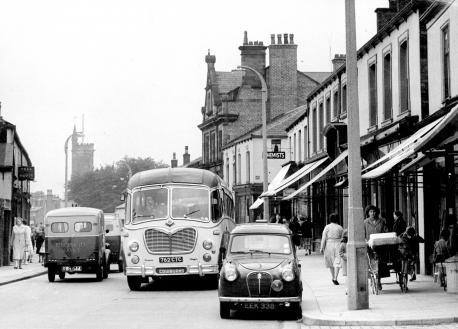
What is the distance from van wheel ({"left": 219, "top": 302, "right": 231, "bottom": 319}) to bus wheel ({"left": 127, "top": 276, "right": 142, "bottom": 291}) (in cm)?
774

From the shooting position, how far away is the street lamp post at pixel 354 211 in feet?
50.4

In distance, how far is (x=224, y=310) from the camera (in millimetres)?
15922

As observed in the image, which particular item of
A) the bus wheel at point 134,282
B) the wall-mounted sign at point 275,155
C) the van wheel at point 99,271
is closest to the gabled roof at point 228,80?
the wall-mounted sign at point 275,155

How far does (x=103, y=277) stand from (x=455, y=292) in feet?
48.2

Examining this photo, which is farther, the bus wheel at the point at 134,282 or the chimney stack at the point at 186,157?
the chimney stack at the point at 186,157

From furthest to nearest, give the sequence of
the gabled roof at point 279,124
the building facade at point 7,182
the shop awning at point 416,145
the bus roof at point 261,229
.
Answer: the gabled roof at point 279,124
the building facade at point 7,182
the bus roof at point 261,229
the shop awning at point 416,145

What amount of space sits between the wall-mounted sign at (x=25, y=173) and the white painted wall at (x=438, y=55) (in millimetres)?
26720

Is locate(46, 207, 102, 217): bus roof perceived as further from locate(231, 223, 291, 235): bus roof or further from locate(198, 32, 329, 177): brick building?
locate(198, 32, 329, 177): brick building

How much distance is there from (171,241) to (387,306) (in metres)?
8.50

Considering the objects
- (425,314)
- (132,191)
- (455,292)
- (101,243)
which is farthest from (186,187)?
(425,314)

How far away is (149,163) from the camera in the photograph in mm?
147500

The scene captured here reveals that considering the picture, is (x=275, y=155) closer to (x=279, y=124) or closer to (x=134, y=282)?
(x=134, y=282)

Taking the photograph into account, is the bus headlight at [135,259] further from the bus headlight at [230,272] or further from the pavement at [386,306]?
the bus headlight at [230,272]

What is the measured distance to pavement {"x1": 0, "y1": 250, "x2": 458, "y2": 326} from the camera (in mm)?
13620
